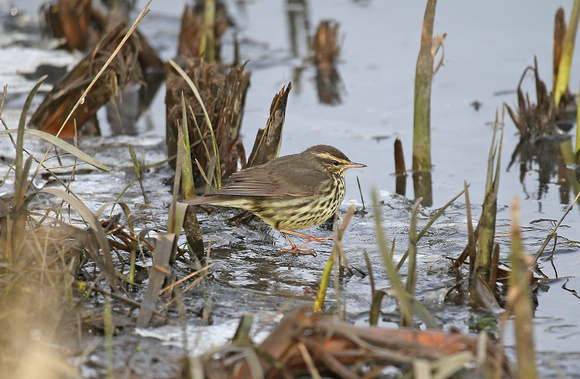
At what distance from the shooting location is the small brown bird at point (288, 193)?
575 centimetres

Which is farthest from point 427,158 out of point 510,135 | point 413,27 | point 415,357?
point 413,27

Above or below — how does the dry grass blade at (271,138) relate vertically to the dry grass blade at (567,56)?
below

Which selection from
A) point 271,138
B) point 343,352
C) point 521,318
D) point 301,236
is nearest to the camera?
point 521,318

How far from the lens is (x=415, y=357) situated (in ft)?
10.8

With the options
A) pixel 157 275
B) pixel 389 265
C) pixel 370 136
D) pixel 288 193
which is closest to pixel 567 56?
pixel 370 136

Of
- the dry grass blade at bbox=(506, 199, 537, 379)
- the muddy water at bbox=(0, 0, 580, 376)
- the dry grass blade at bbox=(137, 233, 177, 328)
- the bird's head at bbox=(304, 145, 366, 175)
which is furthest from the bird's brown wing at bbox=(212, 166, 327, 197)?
the dry grass blade at bbox=(506, 199, 537, 379)

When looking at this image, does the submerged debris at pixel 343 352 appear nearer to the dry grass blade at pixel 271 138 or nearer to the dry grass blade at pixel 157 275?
the dry grass blade at pixel 157 275

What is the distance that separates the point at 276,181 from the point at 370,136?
286cm

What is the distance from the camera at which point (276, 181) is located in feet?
19.5

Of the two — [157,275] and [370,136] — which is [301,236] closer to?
[157,275]

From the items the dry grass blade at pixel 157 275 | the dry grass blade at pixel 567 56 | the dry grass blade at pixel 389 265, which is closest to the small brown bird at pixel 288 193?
the dry grass blade at pixel 157 275

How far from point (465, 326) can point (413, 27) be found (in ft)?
29.3

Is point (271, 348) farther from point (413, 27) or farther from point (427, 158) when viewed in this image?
point (413, 27)

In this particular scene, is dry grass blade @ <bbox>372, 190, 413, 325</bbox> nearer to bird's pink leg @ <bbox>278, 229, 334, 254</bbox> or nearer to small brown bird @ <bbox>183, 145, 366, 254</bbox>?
bird's pink leg @ <bbox>278, 229, 334, 254</bbox>
